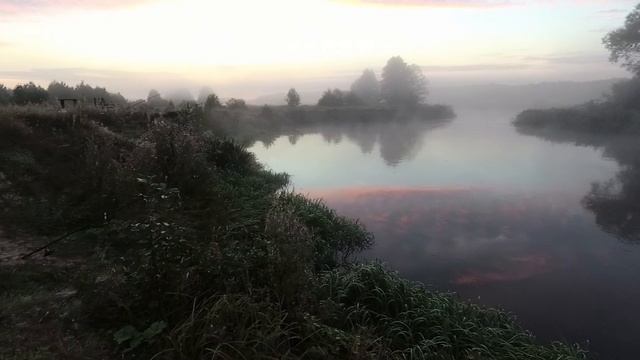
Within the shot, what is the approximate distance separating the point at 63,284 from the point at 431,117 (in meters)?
85.0

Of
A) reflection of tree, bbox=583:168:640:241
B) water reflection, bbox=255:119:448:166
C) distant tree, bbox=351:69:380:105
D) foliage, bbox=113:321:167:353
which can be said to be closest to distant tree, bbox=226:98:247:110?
water reflection, bbox=255:119:448:166

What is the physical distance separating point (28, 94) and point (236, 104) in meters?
38.5

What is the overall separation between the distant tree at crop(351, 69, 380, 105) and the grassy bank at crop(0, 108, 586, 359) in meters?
81.7

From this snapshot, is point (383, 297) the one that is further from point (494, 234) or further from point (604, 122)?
point (604, 122)

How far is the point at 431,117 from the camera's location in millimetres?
86375

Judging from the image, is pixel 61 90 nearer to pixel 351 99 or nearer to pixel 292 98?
pixel 292 98

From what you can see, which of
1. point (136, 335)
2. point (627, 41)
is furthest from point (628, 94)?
point (136, 335)

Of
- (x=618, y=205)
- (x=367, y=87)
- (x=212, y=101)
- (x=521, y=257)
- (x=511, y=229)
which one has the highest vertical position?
(x=367, y=87)

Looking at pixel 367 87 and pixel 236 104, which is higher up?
pixel 367 87

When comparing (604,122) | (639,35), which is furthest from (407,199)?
(639,35)

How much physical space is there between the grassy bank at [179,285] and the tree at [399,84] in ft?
235

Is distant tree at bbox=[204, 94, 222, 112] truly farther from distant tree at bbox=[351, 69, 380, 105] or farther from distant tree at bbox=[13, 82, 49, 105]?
distant tree at bbox=[351, 69, 380, 105]

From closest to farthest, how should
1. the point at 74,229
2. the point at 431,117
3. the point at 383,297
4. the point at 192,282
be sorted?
the point at 192,282 → the point at 383,297 → the point at 74,229 → the point at 431,117

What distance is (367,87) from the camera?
95.2 metres
